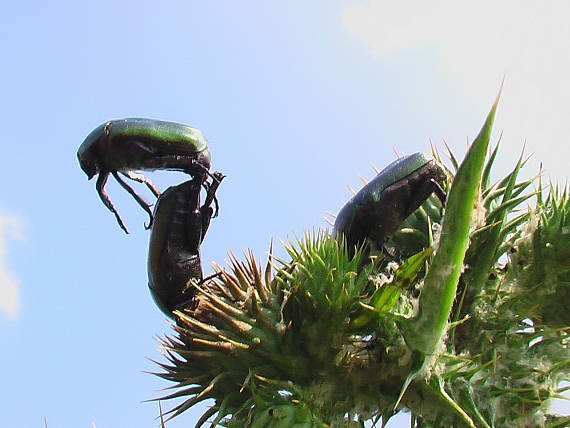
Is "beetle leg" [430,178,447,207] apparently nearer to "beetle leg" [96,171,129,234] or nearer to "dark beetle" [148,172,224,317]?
"dark beetle" [148,172,224,317]

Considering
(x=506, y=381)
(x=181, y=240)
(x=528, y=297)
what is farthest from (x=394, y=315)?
(x=181, y=240)

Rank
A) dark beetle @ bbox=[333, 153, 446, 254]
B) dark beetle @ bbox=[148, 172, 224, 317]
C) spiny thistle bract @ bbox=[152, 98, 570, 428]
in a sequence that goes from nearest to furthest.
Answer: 1. spiny thistle bract @ bbox=[152, 98, 570, 428]
2. dark beetle @ bbox=[333, 153, 446, 254]
3. dark beetle @ bbox=[148, 172, 224, 317]

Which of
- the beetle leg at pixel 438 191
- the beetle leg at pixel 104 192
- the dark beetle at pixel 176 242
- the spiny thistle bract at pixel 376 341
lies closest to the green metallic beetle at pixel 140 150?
the beetle leg at pixel 104 192

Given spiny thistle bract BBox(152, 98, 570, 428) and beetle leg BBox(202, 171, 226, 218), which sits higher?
beetle leg BBox(202, 171, 226, 218)

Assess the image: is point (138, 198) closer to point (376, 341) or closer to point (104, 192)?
point (104, 192)

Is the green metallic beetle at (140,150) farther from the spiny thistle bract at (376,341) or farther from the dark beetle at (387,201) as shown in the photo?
the dark beetle at (387,201)

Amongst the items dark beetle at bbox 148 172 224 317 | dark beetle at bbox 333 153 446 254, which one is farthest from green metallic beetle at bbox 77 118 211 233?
dark beetle at bbox 333 153 446 254

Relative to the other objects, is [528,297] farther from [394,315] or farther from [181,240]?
[181,240]
